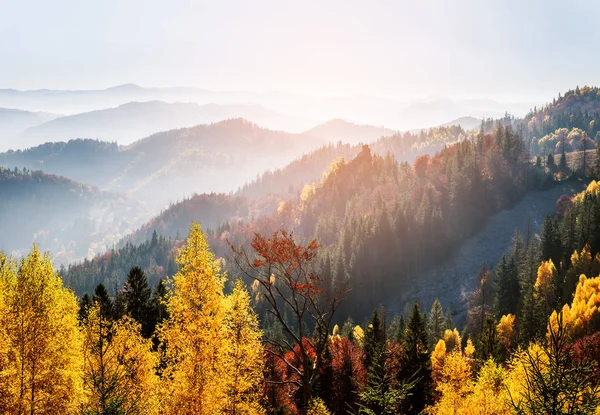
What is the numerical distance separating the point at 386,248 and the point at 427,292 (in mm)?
22913

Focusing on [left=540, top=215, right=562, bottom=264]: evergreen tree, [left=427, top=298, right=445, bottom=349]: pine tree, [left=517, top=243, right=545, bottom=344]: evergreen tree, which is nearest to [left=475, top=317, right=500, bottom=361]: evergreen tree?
[left=517, top=243, right=545, bottom=344]: evergreen tree

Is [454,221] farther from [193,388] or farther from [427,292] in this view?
[193,388]

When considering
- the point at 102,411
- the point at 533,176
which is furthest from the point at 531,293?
the point at 533,176

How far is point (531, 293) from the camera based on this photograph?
89.2 meters

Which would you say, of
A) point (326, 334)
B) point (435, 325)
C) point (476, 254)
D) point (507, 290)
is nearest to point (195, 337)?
point (326, 334)

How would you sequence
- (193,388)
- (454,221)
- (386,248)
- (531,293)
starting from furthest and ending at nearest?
1. (454,221)
2. (386,248)
3. (531,293)
4. (193,388)

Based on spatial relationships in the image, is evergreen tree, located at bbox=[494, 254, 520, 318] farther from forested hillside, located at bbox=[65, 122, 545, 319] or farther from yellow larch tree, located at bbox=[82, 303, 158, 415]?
yellow larch tree, located at bbox=[82, 303, 158, 415]

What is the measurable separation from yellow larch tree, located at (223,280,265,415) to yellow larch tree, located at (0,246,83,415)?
10.5 m

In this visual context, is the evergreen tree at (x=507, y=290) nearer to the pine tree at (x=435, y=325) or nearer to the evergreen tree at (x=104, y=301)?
the pine tree at (x=435, y=325)

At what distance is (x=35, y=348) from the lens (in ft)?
85.3

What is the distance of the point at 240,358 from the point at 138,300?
32588mm

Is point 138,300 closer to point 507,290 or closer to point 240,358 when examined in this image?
point 240,358

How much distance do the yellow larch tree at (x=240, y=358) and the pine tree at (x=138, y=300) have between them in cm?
2959

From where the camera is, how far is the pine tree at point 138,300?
54.4 meters
